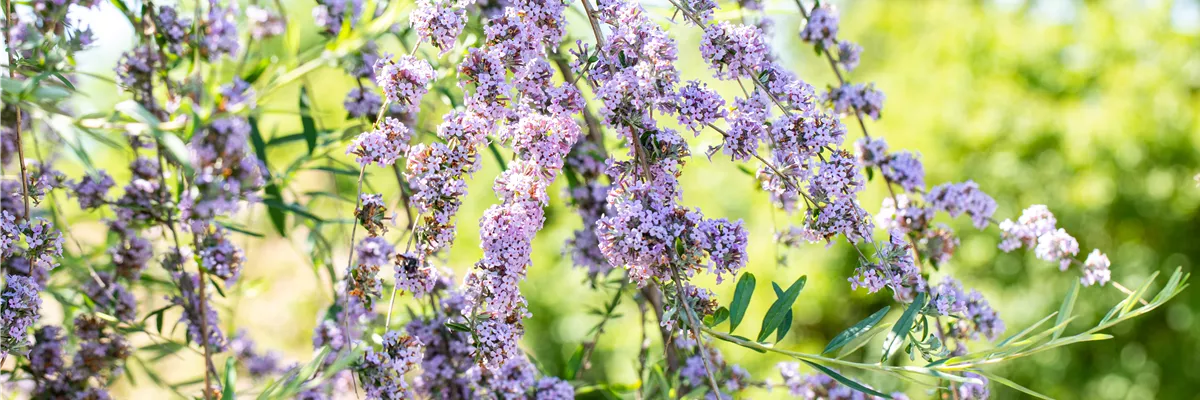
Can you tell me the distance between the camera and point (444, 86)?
1.26 meters

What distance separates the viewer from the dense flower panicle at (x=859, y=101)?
122 cm

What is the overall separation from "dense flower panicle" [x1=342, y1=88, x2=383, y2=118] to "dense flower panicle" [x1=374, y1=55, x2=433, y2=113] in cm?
36

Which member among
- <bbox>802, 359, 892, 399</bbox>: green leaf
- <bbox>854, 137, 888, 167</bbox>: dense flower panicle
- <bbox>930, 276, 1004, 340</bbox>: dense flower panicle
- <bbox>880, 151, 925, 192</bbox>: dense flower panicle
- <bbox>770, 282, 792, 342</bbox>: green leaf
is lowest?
<bbox>802, 359, 892, 399</bbox>: green leaf

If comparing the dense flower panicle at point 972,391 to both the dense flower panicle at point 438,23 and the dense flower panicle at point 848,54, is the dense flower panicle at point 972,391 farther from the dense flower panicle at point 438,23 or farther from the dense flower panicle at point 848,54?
Result: the dense flower panicle at point 438,23

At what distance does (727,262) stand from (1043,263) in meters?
2.89

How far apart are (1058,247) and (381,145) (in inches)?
34.7

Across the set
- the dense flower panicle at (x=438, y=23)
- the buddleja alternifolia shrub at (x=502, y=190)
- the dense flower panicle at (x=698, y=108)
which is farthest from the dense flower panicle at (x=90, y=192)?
the dense flower panicle at (x=698, y=108)

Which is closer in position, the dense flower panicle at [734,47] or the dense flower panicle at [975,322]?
the dense flower panicle at [734,47]

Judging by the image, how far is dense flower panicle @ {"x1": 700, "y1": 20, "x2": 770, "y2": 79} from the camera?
84 centimetres

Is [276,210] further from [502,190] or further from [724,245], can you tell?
[724,245]

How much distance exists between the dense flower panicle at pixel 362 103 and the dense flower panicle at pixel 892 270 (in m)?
0.67

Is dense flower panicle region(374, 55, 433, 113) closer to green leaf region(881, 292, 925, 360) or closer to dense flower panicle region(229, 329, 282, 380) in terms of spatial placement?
green leaf region(881, 292, 925, 360)

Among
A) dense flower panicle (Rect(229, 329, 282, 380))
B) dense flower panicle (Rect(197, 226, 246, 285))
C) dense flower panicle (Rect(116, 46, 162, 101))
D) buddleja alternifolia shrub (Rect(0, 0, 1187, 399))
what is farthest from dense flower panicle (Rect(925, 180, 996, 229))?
dense flower panicle (Rect(229, 329, 282, 380))

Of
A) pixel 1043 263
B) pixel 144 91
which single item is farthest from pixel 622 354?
pixel 144 91
